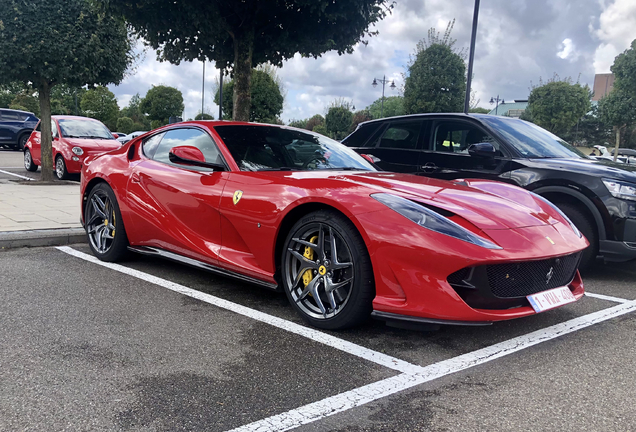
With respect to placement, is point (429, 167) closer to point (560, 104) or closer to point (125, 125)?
point (560, 104)

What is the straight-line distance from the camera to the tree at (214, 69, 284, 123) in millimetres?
29141

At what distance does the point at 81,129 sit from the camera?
12.9m

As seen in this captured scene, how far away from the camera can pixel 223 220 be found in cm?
378

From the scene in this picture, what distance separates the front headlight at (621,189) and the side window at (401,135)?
7.00 feet

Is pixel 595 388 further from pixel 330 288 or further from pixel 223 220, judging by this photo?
pixel 223 220

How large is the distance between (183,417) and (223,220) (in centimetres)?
178

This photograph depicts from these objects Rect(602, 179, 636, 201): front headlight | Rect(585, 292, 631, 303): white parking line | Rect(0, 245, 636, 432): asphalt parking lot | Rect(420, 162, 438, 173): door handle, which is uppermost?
Rect(420, 162, 438, 173): door handle

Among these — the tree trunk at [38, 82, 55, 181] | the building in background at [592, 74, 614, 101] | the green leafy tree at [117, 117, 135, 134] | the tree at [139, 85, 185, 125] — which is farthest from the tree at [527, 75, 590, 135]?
the building in background at [592, 74, 614, 101]

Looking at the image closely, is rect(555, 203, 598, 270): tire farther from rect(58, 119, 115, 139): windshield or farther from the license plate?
rect(58, 119, 115, 139): windshield

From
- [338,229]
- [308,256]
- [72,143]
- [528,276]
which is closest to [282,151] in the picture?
[308,256]

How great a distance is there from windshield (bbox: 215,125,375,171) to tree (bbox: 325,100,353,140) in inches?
1423

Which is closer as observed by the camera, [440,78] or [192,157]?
[192,157]

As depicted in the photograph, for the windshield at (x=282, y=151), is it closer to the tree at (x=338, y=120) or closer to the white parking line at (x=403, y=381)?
the white parking line at (x=403, y=381)

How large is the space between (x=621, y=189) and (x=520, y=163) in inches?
36.9
